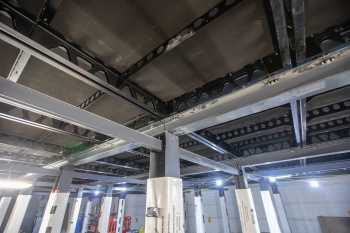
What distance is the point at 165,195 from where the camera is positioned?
1.87m

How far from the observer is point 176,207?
1882mm

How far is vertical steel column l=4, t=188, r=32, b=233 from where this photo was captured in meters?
4.61

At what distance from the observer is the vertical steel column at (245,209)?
366cm

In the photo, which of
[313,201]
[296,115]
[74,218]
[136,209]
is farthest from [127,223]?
[296,115]

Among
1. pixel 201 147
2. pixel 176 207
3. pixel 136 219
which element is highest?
pixel 201 147

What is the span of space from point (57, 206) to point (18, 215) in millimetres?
2701

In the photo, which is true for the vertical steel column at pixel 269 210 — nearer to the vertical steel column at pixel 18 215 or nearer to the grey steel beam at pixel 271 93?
the grey steel beam at pixel 271 93

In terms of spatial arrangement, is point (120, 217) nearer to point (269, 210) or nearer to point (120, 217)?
point (120, 217)

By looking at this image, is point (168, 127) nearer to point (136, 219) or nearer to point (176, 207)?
point (176, 207)

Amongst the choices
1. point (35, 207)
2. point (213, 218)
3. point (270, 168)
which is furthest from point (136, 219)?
point (270, 168)

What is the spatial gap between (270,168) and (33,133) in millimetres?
6114

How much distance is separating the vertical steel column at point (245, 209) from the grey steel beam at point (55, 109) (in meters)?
3.15

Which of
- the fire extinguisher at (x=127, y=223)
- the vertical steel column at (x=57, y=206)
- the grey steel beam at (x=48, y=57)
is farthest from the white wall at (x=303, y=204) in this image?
the grey steel beam at (x=48, y=57)

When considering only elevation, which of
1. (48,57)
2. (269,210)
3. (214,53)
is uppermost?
(214,53)
